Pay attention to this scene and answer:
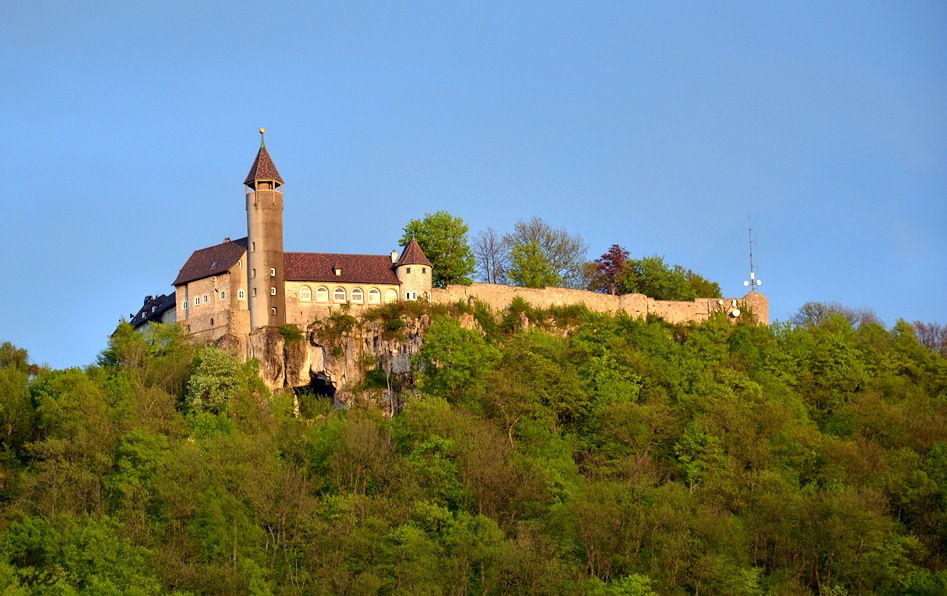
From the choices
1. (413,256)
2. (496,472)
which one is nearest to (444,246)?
(413,256)

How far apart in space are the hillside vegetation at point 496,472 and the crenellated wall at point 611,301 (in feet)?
4.05

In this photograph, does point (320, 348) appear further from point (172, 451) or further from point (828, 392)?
point (828, 392)

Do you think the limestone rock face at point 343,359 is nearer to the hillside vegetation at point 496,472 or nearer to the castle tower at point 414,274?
the hillside vegetation at point 496,472

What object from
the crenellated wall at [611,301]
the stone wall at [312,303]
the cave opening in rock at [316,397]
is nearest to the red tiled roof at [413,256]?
the crenellated wall at [611,301]

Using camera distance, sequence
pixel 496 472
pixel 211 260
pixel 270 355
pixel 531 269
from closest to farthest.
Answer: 1. pixel 496 472
2. pixel 270 355
3. pixel 211 260
4. pixel 531 269

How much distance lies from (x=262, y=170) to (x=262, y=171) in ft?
0.28

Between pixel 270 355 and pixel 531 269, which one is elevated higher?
pixel 531 269

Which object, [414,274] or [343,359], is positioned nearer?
[343,359]

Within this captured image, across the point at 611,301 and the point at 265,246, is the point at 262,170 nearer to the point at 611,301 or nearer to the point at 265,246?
the point at 265,246

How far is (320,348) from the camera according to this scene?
258 feet

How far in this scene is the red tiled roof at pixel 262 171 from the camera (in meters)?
81.1

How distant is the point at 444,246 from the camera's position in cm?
8619

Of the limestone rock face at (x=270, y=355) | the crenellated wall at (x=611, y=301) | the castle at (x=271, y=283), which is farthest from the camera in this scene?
the crenellated wall at (x=611, y=301)

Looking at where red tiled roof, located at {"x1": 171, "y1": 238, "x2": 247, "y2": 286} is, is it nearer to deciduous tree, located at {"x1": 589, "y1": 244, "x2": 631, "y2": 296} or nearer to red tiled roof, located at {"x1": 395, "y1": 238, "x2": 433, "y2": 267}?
red tiled roof, located at {"x1": 395, "y1": 238, "x2": 433, "y2": 267}
